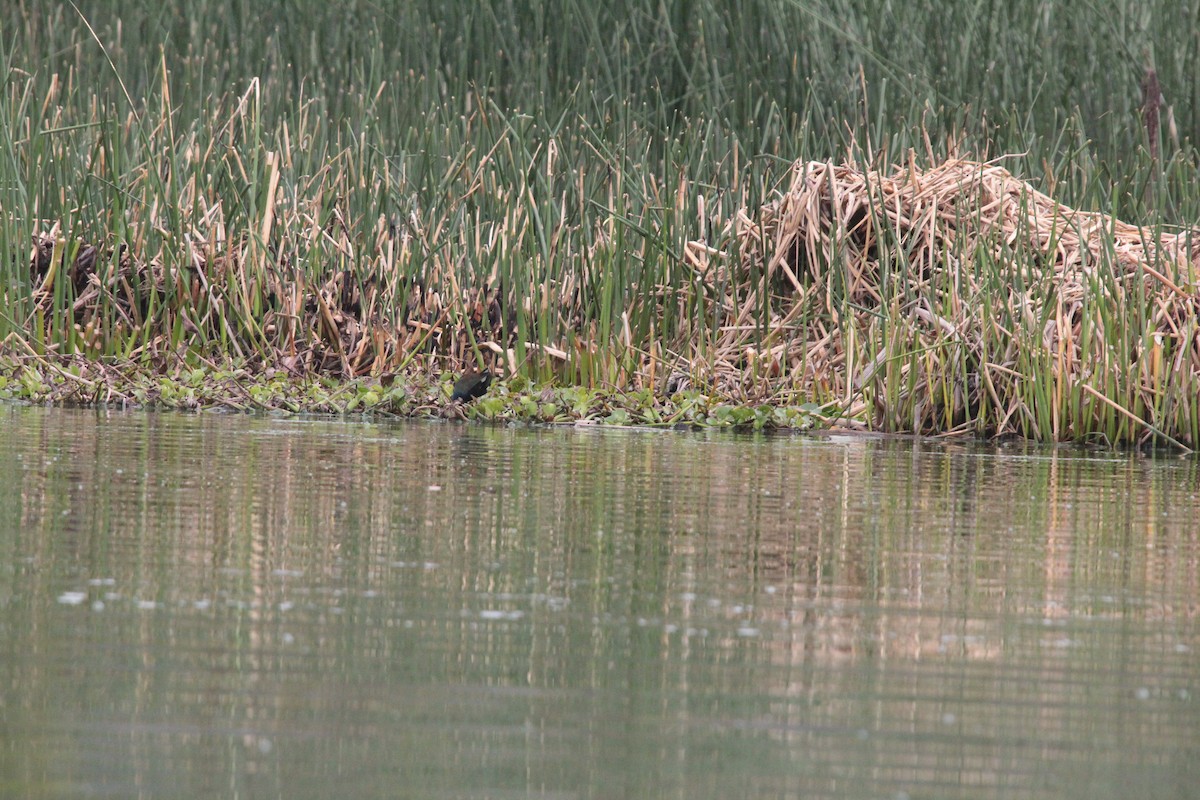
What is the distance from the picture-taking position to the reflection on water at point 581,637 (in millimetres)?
2504

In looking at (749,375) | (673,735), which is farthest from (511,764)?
(749,375)

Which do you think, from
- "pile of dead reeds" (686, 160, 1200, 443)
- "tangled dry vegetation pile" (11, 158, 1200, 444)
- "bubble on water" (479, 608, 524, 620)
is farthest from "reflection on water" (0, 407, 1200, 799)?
"tangled dry vegetation pile" (11, 158, 1200, 444)

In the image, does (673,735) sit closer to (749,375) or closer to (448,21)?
(749,375)

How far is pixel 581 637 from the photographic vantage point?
10.9 ft

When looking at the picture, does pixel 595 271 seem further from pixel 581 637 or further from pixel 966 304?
pixel 581 637

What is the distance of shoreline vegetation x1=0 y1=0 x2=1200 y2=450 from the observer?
889 centimetres

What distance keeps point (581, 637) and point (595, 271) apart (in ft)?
21.8

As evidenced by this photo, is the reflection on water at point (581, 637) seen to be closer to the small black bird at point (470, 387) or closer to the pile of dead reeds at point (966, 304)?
the pile of dead reeds at point (966, 304)

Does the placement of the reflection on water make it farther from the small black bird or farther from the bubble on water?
the small black bird

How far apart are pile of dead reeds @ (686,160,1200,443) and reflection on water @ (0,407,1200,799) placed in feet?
7.93

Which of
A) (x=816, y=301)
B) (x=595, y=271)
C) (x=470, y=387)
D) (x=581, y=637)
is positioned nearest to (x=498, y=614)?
(x=581, y=637)

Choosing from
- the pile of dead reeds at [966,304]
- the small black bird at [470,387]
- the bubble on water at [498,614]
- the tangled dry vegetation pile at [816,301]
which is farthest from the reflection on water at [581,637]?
the small black bird at [470,387]

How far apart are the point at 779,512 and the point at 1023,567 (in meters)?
1.05

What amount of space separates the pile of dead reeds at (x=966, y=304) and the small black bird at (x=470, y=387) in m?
1.33
